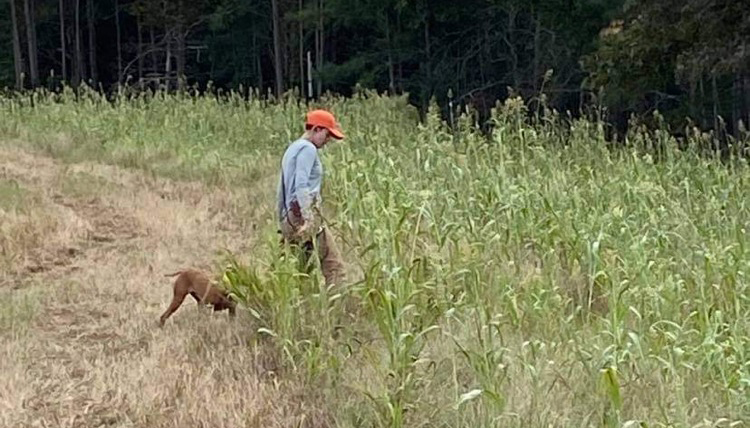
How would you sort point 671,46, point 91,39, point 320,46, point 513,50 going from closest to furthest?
point 671,46 < point 513,50 < point 320,46 < point 91,39

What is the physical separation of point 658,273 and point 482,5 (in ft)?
63.2

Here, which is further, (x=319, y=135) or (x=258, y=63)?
(x=258, y=63)

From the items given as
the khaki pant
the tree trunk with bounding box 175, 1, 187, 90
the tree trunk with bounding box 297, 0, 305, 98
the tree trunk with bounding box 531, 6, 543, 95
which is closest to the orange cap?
the khaki pant

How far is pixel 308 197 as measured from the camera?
471 centimetres

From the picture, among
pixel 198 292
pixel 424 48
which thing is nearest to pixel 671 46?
pixel 198 292

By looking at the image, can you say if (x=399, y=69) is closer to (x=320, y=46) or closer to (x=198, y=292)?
(x=320, y=46)

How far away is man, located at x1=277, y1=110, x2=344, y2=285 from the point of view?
4711 mm

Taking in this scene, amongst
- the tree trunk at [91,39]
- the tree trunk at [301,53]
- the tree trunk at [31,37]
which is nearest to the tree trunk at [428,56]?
the tree trunk at [301,53]

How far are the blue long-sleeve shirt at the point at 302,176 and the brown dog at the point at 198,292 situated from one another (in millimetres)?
548

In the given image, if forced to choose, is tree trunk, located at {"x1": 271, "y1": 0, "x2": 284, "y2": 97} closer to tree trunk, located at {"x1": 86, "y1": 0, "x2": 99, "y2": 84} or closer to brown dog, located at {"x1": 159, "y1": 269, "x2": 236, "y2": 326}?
tree trunk, located at {"x1": 86, "y1": 0, "x2": 99, "y2": 84}

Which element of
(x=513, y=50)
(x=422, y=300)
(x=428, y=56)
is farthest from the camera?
(x=428, y=56)

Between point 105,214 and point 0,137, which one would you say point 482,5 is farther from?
point 105,214

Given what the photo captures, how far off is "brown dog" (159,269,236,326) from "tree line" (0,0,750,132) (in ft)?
20.2

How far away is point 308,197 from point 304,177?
102 mm
